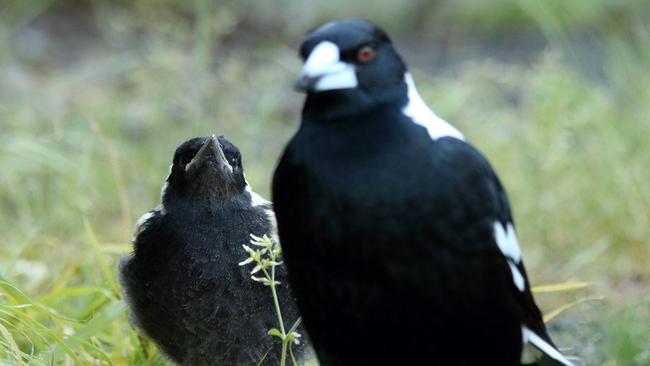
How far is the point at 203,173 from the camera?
3299 mm

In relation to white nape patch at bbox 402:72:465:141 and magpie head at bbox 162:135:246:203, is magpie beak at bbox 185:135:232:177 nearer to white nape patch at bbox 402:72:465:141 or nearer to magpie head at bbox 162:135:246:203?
magpie head at bbox 162:135:246:203

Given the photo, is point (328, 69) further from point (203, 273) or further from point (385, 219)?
point (203, 273)

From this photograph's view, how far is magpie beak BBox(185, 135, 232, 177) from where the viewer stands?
3287mm

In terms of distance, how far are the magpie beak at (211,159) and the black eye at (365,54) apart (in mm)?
950

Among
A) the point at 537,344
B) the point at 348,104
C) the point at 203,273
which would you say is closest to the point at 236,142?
the point at 203,273

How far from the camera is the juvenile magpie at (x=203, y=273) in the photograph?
3.21 metres

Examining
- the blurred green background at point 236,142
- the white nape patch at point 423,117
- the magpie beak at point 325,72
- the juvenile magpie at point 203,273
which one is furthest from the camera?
the blurred green background at point 236,142

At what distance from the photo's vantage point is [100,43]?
7.79 meters

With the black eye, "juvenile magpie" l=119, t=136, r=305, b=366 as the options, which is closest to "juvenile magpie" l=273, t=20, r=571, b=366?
the black eye

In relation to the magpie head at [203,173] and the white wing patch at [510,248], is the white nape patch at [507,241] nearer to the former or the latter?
the white wing patch at [510,248]

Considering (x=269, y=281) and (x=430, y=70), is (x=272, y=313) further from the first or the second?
(x=430, y=70)

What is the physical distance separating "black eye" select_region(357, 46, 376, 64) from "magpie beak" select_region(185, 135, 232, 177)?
950 mm

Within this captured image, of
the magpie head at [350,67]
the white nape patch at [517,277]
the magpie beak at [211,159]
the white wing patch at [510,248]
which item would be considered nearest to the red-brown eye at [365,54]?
the magpie head at [350,67]

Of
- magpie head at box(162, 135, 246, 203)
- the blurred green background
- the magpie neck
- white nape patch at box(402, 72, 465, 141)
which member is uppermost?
→ the magpie neck
